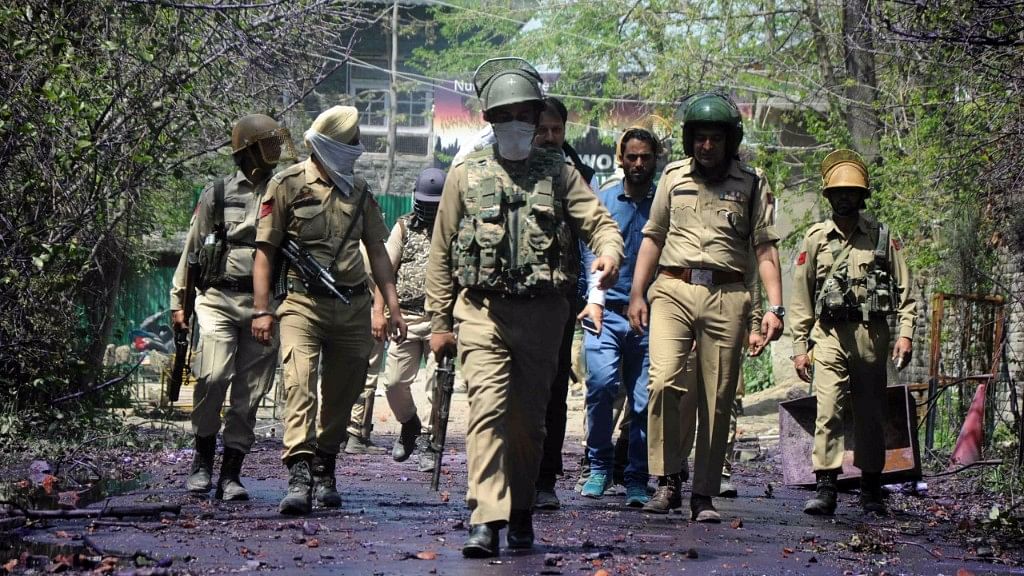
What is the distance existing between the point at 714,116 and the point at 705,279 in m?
0.92

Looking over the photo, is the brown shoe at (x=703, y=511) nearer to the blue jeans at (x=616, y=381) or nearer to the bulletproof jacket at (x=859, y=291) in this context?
the blue jeans at (x=616, y=381)

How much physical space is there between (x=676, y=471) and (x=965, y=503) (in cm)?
258

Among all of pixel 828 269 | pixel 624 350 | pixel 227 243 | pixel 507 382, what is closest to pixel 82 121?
pixel 227 243

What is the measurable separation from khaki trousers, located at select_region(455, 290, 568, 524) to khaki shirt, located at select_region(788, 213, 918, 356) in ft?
9.99

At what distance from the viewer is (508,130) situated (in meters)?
6.62

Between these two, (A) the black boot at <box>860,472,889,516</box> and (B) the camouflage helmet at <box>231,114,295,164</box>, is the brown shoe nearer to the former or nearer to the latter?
(A) the black boot at <box>860,472,889,516</box>

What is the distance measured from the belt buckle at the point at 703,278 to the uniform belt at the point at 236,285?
2625mm

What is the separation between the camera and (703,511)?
312 inches

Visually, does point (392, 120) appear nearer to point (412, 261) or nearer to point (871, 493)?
point (412, 261)

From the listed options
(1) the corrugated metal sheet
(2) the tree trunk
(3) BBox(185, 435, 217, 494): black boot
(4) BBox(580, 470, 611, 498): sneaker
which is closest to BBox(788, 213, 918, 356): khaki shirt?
(4) BBox(580, 470, 611, 498): sneaker

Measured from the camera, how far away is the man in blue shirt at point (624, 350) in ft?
29.0

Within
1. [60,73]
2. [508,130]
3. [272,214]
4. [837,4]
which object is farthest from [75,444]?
[837,4]

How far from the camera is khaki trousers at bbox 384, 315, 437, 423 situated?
11.3 metres

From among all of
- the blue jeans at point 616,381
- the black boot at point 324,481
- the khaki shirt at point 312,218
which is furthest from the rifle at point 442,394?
the blue jeans at point 616,381
